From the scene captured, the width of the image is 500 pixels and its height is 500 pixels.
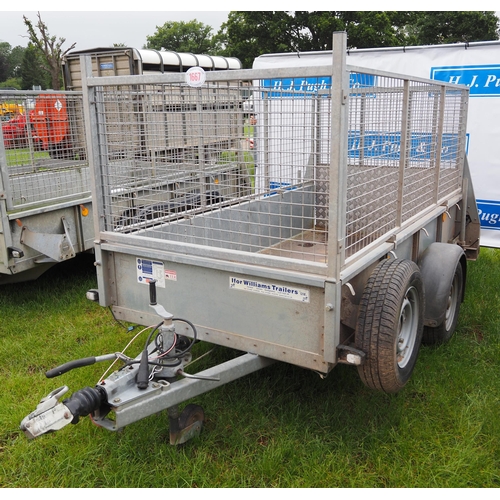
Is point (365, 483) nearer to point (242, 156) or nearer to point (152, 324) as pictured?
point (152, 324)

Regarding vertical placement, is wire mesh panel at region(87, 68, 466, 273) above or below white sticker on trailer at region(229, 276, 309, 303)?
above

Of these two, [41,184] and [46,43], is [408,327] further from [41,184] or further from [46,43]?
[46,43]

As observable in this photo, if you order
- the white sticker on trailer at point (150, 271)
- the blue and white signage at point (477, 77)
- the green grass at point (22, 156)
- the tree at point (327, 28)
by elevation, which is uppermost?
the tree at point (327, 28)

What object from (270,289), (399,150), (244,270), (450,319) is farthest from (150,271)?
(450,319)

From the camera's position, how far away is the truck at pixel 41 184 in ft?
16.8

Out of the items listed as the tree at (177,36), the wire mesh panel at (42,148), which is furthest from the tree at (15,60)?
the wire mesh panel at (42,148)

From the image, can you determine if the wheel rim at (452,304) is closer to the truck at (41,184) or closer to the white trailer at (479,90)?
the white trailer at (479,90)

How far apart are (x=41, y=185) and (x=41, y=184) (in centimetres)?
2

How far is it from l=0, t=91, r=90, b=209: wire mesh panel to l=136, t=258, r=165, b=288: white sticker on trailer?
2211mm

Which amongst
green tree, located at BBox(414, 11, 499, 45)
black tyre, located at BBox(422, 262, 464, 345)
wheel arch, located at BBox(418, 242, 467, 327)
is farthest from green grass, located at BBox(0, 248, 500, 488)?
green tree, located at BBox(414, 11, 499, 45)

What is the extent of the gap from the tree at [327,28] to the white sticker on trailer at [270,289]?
3186 cm

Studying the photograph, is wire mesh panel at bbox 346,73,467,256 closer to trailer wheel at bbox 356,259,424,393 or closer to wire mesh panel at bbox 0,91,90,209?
trailer wheel at bbox 356,259,424,393

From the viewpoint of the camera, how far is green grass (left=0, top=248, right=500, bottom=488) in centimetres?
308

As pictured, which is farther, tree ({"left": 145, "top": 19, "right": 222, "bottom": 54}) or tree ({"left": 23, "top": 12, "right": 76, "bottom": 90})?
tree ({"left": 145, "top": 19, "right": 222, "bottom": 54})
